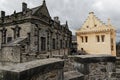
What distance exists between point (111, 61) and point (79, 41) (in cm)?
2852

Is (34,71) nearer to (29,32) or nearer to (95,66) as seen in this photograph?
(95,66)

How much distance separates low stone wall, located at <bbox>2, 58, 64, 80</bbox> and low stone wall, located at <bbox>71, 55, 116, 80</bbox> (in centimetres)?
182

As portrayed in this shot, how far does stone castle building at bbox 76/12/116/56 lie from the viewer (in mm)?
31125

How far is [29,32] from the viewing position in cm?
2033

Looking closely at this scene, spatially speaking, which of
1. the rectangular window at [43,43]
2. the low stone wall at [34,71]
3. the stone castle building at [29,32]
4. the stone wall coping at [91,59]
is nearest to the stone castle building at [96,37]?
the stone castle building at [29,32]

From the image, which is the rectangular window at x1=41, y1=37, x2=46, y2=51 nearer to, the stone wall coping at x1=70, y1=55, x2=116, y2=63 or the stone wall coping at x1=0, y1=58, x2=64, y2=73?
the stone wall coping at x1=70, y1=55, x2=116, y2=63

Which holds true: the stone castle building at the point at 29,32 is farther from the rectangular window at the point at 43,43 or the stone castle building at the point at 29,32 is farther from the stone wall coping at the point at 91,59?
the stone wall coping at the point at 91,59

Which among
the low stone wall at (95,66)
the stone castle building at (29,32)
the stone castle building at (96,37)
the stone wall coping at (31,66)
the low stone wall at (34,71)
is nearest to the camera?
the low stone wall at (34,71)

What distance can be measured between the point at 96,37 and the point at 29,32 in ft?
55.3

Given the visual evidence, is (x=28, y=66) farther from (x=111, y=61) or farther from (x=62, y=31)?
(x=62, y=31)

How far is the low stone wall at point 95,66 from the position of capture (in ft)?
21.9

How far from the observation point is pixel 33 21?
67.8 ft

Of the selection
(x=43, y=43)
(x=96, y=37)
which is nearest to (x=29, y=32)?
(x=43, y=43)

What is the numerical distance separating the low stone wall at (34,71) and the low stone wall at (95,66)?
182 cm
